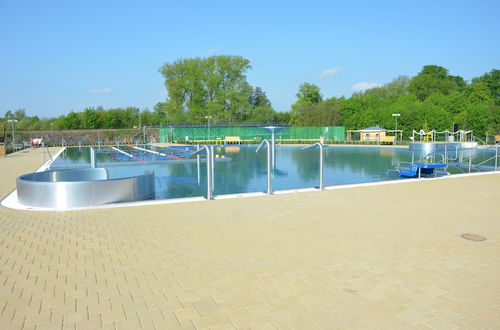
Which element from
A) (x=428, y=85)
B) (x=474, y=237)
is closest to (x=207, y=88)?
(x=428, y=85)

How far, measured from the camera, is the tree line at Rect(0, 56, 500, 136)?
40969mm

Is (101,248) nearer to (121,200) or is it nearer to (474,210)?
(121,200)

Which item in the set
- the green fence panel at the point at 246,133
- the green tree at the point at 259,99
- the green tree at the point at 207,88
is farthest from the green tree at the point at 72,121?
the green tree at the point at 259,99

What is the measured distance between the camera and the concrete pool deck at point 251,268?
282 centimetres

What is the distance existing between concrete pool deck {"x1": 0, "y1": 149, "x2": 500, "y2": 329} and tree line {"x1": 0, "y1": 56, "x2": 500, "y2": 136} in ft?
121

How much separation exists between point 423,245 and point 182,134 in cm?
4046

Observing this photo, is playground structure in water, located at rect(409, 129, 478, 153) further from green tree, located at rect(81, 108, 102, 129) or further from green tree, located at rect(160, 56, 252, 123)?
green tree, located at rect(81, 108, 102, 129)

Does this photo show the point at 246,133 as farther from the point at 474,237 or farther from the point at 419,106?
the point at 474,237

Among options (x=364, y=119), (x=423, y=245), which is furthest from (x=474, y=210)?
(x=364, y=119)

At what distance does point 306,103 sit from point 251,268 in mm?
51609

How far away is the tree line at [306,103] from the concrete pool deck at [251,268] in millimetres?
36812

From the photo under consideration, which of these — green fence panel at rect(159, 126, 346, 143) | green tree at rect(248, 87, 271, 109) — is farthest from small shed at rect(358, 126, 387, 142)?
green tree at rect(248, 87, 271, 109)

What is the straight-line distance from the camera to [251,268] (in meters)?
3.78

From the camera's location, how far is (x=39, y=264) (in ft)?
12.8
